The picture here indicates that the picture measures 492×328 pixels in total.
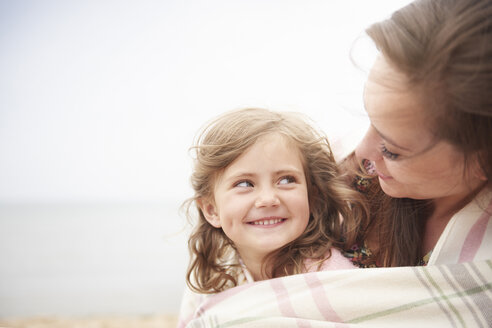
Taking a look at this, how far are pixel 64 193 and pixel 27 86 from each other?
37.5 feet

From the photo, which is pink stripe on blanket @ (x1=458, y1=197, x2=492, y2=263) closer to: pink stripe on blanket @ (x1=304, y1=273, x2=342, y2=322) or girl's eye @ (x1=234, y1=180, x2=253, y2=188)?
pink stripe on blanket @ (x1=304, y1=273, x2=342, y2=322)

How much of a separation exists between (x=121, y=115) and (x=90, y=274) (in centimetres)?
2323

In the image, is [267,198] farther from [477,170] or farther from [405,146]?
[477,170]

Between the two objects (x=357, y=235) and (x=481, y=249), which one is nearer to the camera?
(x=481, y=249)

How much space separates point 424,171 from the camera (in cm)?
134

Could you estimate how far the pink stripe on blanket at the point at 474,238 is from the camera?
1.35 metres

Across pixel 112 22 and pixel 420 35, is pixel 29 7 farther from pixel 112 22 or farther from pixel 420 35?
pixel 420 35

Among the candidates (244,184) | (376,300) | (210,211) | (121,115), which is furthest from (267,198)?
(121,115)

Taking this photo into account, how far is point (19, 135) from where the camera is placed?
112ft

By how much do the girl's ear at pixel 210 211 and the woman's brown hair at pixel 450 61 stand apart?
0.96 meters

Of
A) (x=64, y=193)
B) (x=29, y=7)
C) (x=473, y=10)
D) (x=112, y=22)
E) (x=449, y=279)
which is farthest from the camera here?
(x=29, y=7)

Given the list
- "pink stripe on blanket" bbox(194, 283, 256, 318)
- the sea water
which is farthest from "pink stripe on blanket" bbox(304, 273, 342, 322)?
the sea water

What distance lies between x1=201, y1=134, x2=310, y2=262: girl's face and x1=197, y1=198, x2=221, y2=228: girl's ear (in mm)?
142

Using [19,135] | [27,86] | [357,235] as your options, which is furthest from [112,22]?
[357,235]
